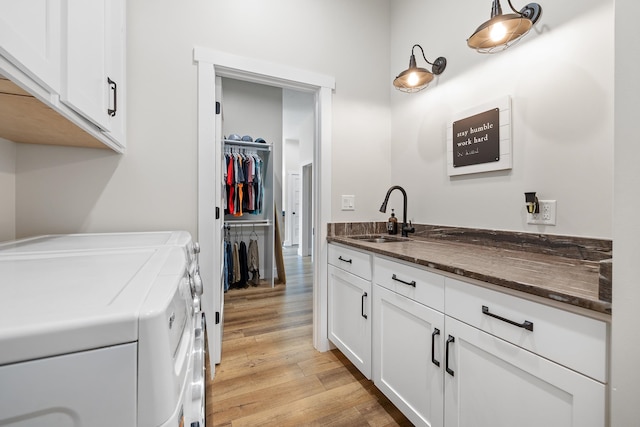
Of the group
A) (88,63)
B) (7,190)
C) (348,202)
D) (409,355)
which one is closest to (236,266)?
(348,202)

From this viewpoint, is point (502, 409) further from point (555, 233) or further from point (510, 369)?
point (555, 233)

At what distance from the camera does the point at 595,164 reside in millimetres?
1185

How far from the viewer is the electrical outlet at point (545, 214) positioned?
51.8 inches

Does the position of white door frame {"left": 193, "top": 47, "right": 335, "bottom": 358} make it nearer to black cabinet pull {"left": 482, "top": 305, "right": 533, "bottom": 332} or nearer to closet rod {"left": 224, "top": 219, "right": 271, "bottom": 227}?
black cabinet pull {"left": 482, "top": 305, "right": 533, "bottom": 332}

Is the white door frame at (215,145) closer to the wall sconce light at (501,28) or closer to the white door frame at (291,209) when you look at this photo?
the wall sconce light at (501,28)

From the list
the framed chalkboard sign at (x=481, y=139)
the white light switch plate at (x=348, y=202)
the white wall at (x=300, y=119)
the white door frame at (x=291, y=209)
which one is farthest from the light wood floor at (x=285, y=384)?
the white door frame at (x=291, y=209)

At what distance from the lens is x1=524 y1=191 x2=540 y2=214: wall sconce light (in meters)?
1.36

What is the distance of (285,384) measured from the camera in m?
1.73

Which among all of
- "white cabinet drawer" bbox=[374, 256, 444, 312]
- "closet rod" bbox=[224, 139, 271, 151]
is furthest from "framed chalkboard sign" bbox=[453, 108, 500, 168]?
"closet rod" bbox=[224, 139, 271, 151]

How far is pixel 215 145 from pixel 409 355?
1.66m

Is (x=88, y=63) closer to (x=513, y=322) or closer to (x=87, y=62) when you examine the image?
(x=87, y=62)

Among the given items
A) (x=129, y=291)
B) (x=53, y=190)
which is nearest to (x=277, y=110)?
(x=53, y=190)

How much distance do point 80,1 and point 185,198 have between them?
101cm

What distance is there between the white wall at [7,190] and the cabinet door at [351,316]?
5.90 feet
